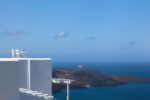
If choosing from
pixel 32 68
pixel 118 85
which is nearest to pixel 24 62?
pixel 32 68

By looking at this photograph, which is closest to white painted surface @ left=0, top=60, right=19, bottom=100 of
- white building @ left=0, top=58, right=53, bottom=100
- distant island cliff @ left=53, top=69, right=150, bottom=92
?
white building @ left=0, top=58, right=53, bottom=100

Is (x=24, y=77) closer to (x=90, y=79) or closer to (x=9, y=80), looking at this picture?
(x=9, y=80)

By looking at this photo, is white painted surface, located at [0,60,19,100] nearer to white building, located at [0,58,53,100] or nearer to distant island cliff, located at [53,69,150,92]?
white building, located at [0,58,53,100]

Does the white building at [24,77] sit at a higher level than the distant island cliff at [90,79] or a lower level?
higher

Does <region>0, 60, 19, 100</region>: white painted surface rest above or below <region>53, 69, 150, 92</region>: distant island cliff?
above

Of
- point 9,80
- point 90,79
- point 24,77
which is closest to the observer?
point 9,80

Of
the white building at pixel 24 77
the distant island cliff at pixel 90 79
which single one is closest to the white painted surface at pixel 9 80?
the white building at pixel 24 77

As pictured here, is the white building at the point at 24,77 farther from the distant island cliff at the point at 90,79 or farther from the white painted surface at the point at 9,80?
the distant island cliff at the point at 90,79

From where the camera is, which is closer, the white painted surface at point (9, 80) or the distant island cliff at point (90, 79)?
the white painted surface at point (9, 80)

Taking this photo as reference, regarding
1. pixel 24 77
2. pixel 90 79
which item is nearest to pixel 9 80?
pixel 24 77

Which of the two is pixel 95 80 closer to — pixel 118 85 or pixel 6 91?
pixel 118 85

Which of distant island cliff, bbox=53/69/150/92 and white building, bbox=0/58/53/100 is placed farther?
distant island cliff, bbox=53/69/150/92
